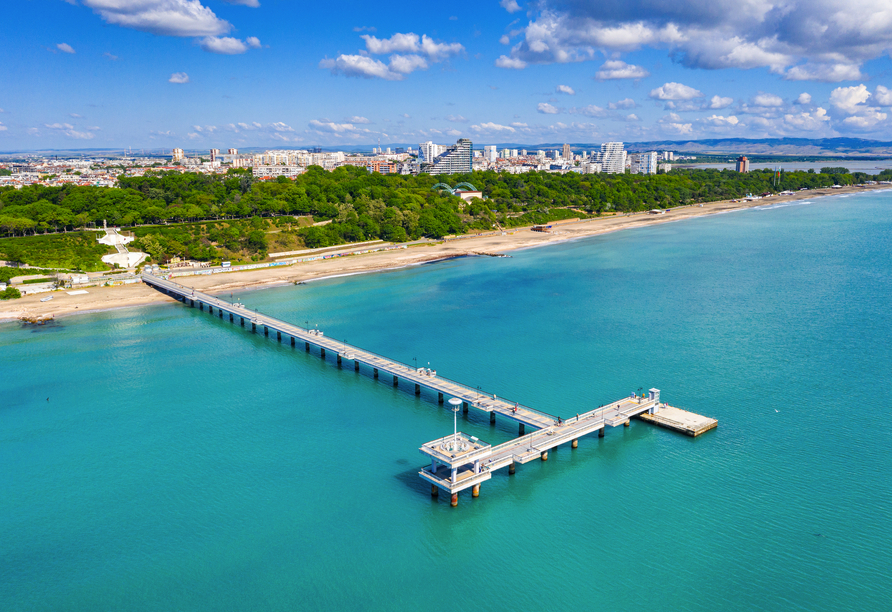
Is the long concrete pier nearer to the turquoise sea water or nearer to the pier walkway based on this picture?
the pier walkway

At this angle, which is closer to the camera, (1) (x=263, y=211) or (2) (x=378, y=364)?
(2) (x=378, y=364)

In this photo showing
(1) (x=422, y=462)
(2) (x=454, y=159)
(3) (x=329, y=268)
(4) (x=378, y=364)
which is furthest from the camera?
(2) (x=454, y=159)

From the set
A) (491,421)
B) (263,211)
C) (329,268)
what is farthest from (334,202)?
(491,421)

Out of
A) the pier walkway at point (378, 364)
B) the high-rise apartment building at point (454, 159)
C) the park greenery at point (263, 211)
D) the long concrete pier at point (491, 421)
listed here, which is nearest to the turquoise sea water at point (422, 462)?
the long concrete pier at point (491, 421)

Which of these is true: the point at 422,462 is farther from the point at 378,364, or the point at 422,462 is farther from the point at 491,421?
the point at 378,364

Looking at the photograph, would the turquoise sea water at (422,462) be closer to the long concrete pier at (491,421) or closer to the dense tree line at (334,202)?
the long concrete pier at (491,421)

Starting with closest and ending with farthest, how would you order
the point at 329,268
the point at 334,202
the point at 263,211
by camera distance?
the point at 329,268 < the point at 263,211 < the point at 334,202

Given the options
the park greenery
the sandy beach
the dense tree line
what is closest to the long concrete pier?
the sandy beach

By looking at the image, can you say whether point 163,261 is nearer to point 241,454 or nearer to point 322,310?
point 322,310
